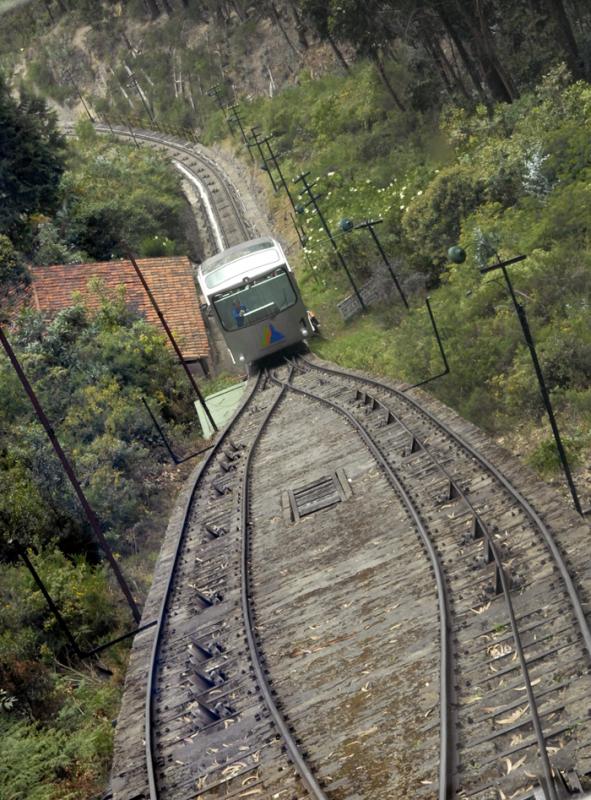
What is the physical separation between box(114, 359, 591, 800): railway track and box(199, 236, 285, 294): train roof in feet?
36.5

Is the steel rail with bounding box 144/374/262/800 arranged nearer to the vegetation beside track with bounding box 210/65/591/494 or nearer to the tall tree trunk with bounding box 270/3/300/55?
the vegetation beside track with bounding box 210/65/591/494

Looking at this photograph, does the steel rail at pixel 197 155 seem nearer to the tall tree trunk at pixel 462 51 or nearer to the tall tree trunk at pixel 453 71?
the tall tree trunk at pixel 453 71

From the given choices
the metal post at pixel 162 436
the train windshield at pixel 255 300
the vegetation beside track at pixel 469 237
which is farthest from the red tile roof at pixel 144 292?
the metal post at pixel 162 436

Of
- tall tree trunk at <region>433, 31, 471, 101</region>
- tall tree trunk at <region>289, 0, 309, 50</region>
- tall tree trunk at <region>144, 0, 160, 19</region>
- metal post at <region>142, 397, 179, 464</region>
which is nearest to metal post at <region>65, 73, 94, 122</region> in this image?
tall tree trunk at <region>144, 0, 160, 19</region>

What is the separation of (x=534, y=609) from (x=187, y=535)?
7.97 m

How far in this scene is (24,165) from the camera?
46.9m

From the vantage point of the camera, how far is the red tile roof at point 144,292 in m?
34.2

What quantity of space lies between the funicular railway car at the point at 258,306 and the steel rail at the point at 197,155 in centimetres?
2154

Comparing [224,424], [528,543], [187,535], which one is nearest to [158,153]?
[224,424]

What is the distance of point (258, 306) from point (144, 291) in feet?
33.7

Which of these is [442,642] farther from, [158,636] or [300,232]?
[300,232]

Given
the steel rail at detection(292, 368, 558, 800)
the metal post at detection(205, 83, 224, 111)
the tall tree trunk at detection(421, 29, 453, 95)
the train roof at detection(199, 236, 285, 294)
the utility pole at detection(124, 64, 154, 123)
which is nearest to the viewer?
the steel rail at detection(292, 368, 558, 800)

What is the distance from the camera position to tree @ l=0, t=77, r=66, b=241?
1785 inches

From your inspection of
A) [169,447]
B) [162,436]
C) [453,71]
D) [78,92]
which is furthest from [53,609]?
[78,92]
